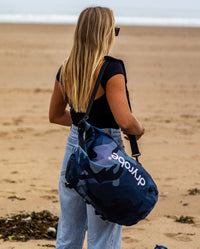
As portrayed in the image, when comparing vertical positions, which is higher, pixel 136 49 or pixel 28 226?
pixel 28 226

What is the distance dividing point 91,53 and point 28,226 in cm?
250

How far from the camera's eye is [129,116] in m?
2.74

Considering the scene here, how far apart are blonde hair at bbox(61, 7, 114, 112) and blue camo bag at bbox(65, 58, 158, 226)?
0.08m

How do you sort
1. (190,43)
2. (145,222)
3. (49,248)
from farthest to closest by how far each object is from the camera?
(190,43) → (145,222) → (49,248)

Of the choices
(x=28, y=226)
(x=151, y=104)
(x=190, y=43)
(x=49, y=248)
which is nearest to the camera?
(x=49, y=248)

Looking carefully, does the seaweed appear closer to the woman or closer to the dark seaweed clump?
the dark seaweed clump

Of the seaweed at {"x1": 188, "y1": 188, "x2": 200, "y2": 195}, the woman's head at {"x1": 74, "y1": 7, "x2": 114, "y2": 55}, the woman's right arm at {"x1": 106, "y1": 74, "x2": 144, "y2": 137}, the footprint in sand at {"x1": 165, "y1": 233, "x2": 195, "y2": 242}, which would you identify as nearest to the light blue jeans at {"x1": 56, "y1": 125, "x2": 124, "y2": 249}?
the woman's right arm at {"x1": 106, "y1": 74, "x2": 144, "y2": 137}

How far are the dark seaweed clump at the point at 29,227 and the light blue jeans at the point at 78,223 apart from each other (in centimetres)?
155

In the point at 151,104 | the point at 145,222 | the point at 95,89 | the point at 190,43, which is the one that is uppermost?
the point at 95,89

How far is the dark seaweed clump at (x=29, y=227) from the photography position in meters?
4.65

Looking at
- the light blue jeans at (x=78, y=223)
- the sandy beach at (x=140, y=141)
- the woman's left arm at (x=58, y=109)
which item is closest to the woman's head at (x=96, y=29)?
the woman's left arm at (x=58, y=109)

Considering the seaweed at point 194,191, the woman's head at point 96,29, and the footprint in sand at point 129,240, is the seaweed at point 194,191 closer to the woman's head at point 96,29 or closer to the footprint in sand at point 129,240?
the footprint in sand at point 129,240

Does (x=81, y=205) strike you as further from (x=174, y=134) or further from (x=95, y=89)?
(x=174, y=134)

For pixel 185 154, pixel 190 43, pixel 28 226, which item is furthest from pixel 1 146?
pixel 190 43
